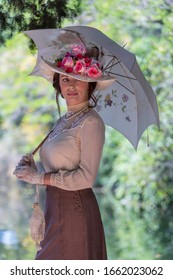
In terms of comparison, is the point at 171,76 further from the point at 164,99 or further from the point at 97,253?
the point at 97,253

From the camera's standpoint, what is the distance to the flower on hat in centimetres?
316

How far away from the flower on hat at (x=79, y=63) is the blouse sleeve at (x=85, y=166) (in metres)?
0.22

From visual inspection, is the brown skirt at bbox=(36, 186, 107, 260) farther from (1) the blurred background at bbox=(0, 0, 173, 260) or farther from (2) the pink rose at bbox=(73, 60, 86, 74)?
(1) the blurred background at bbox=(0, 0, 173, 260)

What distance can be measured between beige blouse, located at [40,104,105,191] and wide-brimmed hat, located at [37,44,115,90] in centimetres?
15

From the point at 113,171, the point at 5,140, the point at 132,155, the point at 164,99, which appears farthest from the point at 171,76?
the point at 5,140

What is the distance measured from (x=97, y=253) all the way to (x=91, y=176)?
33 centimetres

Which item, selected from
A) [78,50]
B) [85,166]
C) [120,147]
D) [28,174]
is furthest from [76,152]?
[120,147]

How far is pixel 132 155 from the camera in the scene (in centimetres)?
1032

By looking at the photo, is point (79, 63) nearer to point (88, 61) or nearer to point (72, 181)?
point (88, 61)

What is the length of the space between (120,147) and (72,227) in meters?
8.01

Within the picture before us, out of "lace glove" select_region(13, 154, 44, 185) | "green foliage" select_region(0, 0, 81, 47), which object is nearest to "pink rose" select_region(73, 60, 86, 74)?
"lace glove" select_region(13, 154, 44, 185)

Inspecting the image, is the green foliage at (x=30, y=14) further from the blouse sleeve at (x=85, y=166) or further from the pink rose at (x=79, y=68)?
the blouse sleeve at (x=85, y=166)
